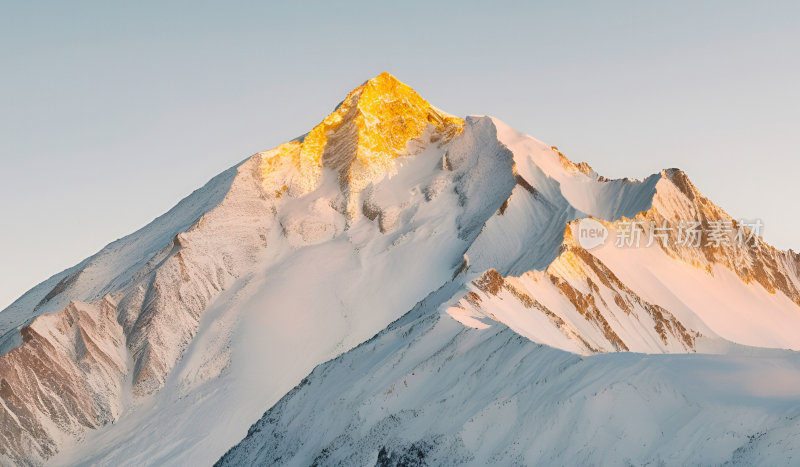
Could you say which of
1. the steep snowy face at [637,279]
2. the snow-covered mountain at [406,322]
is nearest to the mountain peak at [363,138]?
the snow-covered mountain at [406,322]

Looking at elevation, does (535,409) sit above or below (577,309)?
above

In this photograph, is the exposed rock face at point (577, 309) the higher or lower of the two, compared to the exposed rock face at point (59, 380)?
lower

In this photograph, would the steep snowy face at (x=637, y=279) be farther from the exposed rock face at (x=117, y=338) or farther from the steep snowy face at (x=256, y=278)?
Result: the exposed rock face at (x=117, y=338)

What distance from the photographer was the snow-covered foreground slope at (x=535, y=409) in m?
48.0

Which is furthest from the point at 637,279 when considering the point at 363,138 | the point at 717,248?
the point at 363,138

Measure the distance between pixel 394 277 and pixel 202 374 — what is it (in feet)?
85.2

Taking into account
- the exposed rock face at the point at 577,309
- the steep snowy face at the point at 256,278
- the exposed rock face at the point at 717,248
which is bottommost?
the exposed rock face at the point at 717,248

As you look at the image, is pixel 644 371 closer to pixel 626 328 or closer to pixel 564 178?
pixel 626 328

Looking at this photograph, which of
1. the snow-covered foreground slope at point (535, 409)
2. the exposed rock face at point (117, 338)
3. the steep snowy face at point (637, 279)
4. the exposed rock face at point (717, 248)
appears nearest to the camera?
the snow-covered foreground slope at point (535, 409)

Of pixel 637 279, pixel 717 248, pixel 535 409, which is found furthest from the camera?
pixel 717 248

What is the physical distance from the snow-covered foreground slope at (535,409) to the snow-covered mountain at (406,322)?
0.49 ft

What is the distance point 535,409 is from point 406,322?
89.5 ft

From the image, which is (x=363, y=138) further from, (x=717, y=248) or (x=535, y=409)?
(x=535, y=409)

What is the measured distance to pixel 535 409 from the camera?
54.7m
